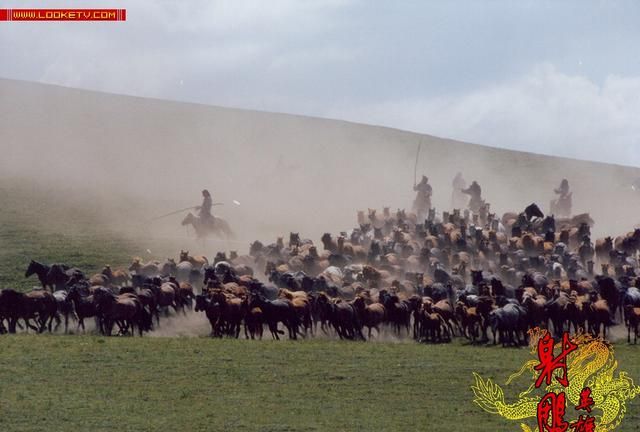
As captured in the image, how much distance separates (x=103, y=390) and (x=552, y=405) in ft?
34.8

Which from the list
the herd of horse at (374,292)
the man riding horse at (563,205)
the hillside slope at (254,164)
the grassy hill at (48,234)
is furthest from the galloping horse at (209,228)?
the man riding horse at (563,205)

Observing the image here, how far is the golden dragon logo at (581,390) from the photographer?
2489cm

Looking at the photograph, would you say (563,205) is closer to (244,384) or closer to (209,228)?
(209,228)

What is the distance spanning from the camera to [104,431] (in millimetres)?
23859

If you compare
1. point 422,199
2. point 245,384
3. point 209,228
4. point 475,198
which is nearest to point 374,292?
point 245,384

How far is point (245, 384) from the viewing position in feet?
93.8

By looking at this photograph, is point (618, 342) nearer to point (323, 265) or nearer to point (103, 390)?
point (323, 265)

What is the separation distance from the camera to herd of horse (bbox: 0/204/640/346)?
36500 mm

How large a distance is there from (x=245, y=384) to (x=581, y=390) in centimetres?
830

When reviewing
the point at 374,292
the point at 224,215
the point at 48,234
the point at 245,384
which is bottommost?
the point at 245,384

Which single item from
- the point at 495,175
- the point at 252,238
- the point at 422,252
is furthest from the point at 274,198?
the point at 422,252

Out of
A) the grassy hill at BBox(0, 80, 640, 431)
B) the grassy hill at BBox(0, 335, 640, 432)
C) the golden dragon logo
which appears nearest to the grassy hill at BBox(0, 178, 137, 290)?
the grassy hill at BBox(0, 80, 640, 431)

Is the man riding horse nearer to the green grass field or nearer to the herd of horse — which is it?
the herd of horse

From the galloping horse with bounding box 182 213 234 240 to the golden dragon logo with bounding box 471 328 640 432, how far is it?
3140 centimetres
